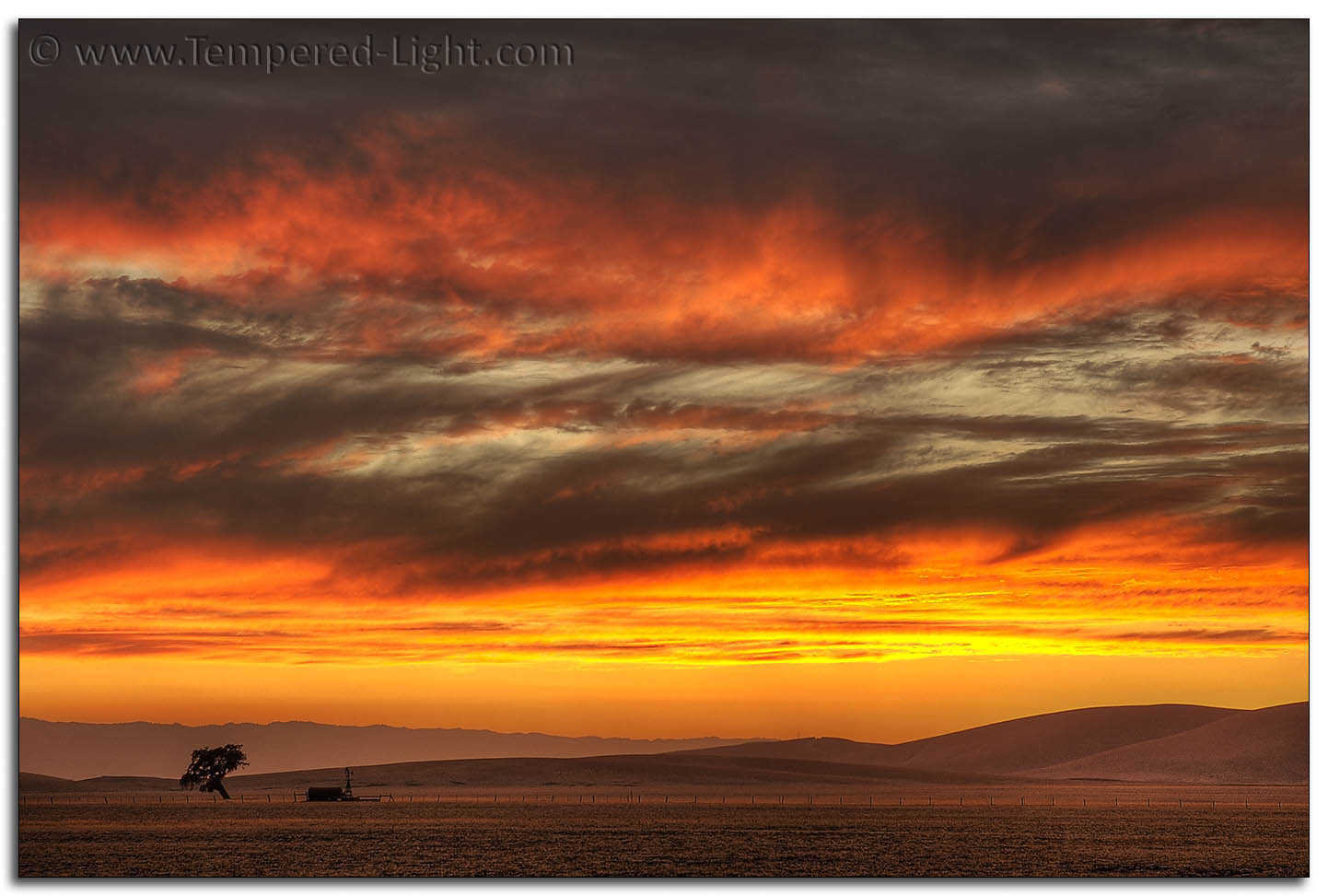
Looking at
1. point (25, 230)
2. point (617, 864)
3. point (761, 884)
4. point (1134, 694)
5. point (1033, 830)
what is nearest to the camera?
point (761, 884)

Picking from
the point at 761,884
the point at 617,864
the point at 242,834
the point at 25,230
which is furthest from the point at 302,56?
the point at 242,834

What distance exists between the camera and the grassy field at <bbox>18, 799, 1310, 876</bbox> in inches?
2768

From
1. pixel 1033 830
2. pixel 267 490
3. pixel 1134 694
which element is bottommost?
pixel 1033 830

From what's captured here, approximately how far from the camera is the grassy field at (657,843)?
2768 inches

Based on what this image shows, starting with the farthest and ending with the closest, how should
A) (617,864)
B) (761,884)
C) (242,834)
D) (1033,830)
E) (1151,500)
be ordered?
(1033,830) < (242,834) < (617,864) < (1151,500) < (761,884)

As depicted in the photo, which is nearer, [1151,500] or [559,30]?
[559,30]

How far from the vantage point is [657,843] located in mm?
94562

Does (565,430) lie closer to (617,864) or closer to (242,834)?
(617,864)

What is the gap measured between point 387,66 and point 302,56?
4074mm

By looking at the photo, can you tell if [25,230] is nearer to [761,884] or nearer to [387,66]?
[387,66]

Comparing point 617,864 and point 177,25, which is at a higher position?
point 177,25

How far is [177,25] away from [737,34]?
1747cm

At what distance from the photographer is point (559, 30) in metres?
45.6

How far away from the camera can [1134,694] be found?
14275 centimetres
